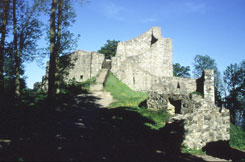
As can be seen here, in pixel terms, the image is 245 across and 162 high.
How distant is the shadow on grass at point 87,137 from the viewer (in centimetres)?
697

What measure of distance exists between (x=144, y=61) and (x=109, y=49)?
2776cm

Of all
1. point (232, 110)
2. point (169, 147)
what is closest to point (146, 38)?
point (232, 110)

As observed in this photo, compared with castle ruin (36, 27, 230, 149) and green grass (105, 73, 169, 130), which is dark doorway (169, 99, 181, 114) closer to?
castle ruin (36, 27, 230, 149)

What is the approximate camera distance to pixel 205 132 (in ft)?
33.4

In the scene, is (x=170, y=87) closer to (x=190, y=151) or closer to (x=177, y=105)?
(x=177, y=105)

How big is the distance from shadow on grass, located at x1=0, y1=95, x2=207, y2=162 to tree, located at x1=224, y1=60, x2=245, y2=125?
39407 mm

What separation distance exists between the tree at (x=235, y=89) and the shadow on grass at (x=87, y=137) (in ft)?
129

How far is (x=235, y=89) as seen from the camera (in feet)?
156

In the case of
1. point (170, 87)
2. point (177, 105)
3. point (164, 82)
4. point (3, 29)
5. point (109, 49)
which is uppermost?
point (109, 49)

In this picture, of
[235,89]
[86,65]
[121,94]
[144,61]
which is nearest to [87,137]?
[121,94]

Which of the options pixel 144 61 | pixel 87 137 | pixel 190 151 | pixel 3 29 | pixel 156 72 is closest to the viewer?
pixel 87 137

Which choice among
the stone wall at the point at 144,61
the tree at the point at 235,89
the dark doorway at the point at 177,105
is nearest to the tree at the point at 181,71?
A: the tree at the point at 235,89

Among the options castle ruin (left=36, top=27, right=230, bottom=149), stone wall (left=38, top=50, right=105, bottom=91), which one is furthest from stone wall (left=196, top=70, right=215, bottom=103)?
stone wall (left=38, top=50, right=105, bottom=91)

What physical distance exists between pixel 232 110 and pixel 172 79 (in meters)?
26.0
